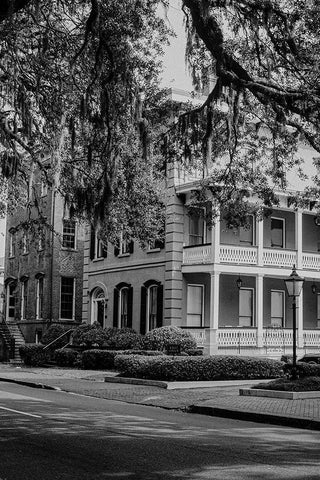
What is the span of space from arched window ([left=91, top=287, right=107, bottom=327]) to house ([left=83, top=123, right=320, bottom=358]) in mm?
1551

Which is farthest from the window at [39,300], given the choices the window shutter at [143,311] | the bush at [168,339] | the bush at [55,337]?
the bush at [168,339]

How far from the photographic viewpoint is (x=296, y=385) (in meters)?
18.3

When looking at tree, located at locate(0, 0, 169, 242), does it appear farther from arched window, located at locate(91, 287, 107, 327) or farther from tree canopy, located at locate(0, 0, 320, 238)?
arched window, located at locate(91, 287, 107, 327)

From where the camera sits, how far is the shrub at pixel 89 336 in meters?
31.6

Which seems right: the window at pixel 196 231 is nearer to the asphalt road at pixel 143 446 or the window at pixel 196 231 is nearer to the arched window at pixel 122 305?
the arched window at pixel 122 305

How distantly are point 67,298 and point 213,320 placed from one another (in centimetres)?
1449

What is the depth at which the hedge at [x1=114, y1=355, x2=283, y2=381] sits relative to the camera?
22.8 m

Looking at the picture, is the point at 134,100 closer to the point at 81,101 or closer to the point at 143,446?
the point at 81,101

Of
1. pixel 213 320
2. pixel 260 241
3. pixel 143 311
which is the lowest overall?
pixel 213 320

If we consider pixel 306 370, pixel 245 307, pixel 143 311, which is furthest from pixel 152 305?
pixel 306 370

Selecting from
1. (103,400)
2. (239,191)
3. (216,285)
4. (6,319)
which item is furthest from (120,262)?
(239,191)

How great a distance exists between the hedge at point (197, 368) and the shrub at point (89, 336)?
7.01m

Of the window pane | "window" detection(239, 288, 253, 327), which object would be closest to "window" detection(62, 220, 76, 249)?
"window" detection(239, 288, 253, 327)

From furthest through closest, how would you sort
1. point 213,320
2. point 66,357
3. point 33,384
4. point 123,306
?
1. point 123,306
2. point 66,357
3. point 213,320
4. point 33,384
